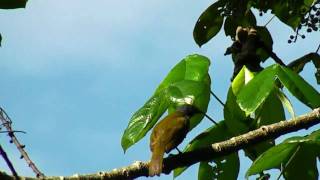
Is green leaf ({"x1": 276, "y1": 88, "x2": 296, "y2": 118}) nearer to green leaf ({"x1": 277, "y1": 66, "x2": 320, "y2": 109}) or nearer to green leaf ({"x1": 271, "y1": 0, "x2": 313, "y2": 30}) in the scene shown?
green leaf ({"x1": 277, "y1": 66, "x2": 320, "y2": 109})

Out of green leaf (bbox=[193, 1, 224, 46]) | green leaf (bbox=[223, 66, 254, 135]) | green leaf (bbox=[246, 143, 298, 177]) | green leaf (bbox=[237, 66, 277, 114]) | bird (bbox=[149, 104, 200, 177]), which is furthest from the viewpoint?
green leaf (bbox=[193, 1, 224, 46])

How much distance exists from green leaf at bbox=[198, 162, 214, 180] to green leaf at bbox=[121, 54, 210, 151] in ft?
0.57

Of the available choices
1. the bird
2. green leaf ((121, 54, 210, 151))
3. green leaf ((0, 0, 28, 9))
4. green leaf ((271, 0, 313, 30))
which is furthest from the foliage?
green leaf ((271, 0, 313, 30))

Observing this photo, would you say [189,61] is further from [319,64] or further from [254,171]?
[319,64]

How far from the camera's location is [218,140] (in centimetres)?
235

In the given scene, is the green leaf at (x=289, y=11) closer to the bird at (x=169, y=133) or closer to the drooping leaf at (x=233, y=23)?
the drooping leaf at (x=233, y=23)

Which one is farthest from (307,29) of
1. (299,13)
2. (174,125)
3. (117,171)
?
(117,171)

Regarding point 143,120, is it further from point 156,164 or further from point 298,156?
point 298,156

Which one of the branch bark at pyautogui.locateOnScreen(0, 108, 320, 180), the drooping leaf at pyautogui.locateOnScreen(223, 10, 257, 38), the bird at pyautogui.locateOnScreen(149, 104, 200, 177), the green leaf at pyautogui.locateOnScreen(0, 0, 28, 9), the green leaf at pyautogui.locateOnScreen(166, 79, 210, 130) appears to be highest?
the drooping leaf at pyautogui.locateOnScreen(223, 10, 257, 38)

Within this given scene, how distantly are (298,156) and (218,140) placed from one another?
339 mm

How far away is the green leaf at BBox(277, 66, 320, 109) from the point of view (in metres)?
2.21

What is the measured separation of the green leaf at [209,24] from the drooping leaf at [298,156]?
1930 mm

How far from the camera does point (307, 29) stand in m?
4.24

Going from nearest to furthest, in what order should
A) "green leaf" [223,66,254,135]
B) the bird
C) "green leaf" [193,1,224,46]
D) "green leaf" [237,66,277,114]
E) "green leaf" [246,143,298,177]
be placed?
"green leaf" [246,143,298,177], "green leaf" [237,66,277,114], "green leaf" [223,66,254,135], the bird, "green leaf" [193,1,224,46]
